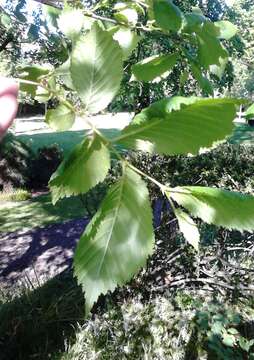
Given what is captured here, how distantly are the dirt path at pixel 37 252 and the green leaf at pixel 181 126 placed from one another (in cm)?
744

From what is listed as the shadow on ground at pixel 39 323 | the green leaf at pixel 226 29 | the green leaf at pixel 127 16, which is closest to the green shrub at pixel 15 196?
the shadow on ground at pixel 39 323

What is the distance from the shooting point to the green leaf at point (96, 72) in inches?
19.7

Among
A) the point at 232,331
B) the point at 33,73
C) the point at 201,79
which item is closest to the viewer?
the point at 33,73

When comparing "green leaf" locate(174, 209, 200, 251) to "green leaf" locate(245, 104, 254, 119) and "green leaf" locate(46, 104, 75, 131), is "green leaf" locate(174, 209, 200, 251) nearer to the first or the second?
"green leaf" locate(46, 104, 75, 131)

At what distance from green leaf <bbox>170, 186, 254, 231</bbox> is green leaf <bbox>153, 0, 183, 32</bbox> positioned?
50 cm

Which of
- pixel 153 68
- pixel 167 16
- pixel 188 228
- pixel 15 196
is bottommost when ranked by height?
pixel 15 196

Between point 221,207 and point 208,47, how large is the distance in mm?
521

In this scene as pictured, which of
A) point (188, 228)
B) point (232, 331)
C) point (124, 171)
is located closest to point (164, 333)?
point (232, 331)

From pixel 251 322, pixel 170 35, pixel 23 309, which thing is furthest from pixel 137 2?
pixel 23 309

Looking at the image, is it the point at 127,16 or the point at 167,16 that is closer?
the point at 167,16

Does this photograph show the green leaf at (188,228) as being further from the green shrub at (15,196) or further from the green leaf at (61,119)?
the green shrub at (15,196)

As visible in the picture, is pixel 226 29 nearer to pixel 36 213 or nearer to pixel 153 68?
pixel 153 68

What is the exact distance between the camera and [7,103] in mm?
458

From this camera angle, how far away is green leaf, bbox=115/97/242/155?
0.47 meters
